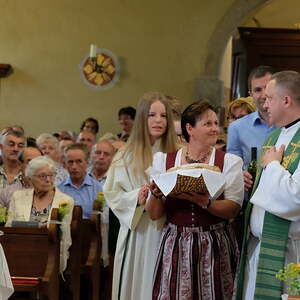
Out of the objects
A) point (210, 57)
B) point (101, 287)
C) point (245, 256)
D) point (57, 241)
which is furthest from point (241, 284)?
point (210, 57)

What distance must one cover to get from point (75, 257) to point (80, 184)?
1.01 meters

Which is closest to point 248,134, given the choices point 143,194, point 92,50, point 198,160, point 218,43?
point 198,160

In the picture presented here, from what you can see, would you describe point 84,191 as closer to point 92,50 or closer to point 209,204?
point 209,204

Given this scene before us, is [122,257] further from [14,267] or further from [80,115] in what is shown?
[80,115]

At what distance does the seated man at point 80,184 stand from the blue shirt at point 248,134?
7.07 feet

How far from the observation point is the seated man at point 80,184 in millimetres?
6668

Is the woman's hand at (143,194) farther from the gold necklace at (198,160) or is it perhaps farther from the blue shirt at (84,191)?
the blue shirt at (84,191)

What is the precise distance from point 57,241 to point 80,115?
20.4 ft

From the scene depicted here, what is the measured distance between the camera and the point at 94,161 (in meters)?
7.41

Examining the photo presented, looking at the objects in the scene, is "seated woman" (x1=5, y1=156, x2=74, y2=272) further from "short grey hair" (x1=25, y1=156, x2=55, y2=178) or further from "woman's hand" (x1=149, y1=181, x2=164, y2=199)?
"woman's hand" (x1=149, y1=181, x2=164, y2=199)

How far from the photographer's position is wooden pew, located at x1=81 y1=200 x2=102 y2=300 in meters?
6.08

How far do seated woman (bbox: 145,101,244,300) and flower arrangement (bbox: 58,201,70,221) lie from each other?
1.44 m

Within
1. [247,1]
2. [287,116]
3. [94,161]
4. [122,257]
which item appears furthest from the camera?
[247,1]

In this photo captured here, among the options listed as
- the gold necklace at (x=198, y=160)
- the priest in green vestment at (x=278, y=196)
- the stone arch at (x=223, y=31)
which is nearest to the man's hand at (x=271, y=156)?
the priest in green vestment at (x=278, y=196)
